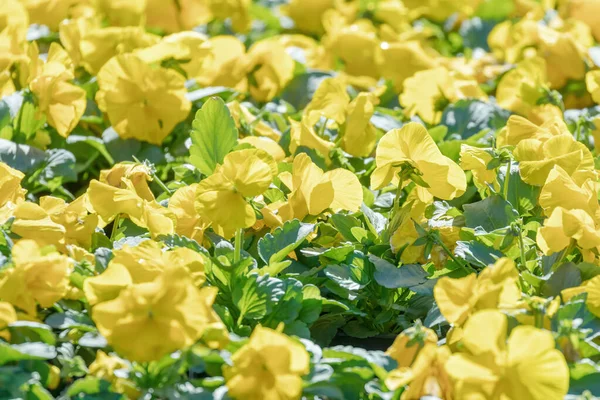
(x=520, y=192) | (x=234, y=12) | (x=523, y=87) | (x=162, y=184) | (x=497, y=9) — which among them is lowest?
(x=497, y=9)

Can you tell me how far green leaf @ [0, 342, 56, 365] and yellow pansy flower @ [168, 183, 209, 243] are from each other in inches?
14.7

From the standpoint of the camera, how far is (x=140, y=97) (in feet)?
5.86

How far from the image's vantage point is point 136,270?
1.16 meters

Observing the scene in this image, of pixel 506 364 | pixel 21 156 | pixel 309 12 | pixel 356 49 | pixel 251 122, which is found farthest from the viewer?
pixel 309 12

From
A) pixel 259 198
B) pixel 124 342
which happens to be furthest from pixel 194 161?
pixel 124 342

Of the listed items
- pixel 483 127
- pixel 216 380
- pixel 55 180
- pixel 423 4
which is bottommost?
pixel 423 4

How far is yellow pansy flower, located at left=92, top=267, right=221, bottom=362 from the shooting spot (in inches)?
41.8

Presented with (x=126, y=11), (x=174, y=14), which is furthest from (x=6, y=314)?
(x=174, y=14)

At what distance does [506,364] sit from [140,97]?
0.99 metres

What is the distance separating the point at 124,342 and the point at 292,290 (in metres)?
0.28

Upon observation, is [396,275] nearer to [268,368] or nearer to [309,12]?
[268,368]

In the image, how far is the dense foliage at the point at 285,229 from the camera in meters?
1.07

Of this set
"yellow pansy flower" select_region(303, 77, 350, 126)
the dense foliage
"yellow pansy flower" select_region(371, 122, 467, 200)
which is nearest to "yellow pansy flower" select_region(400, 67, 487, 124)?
the dense foliage

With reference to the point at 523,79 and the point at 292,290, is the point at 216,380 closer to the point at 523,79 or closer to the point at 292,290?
the point at 292,290
